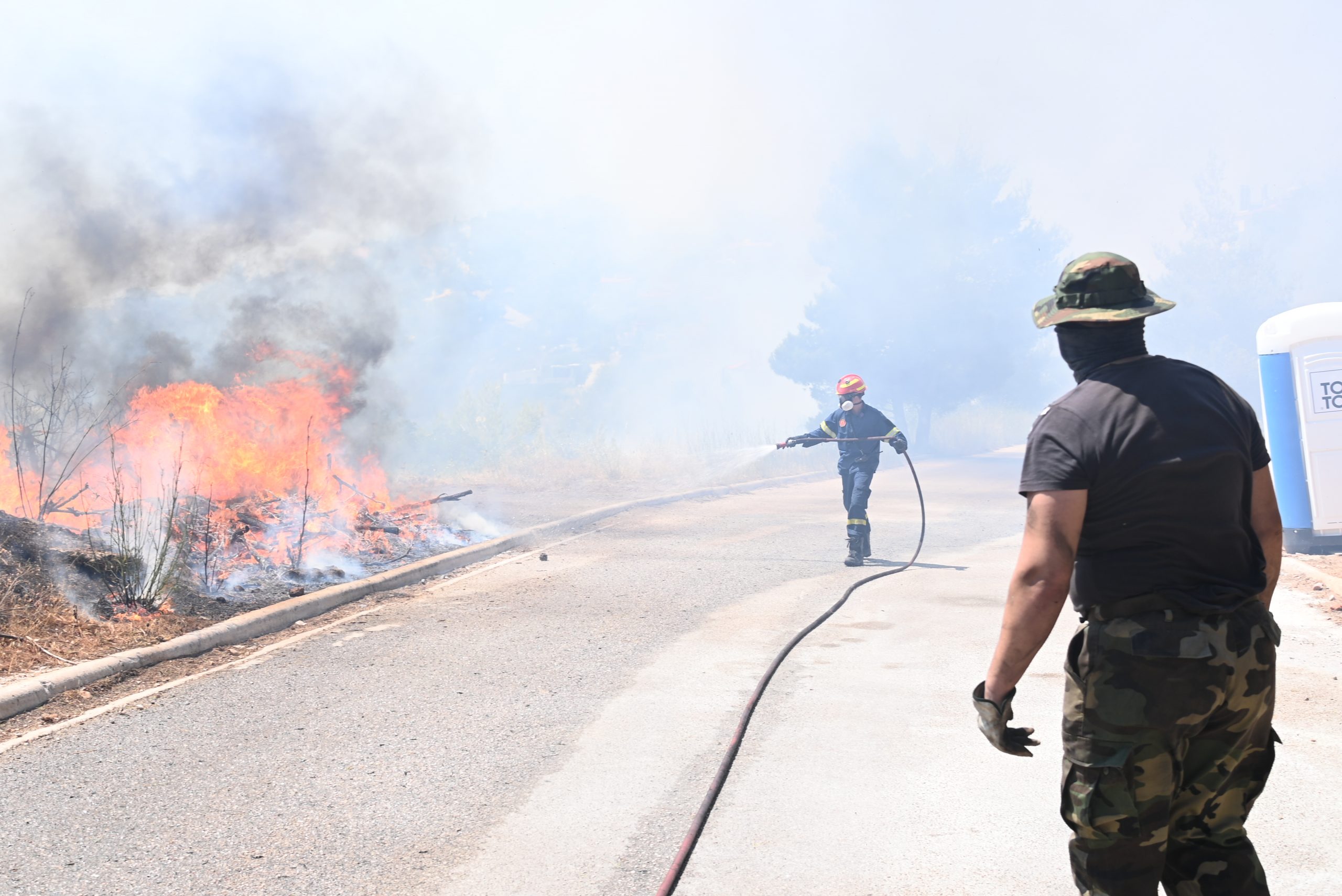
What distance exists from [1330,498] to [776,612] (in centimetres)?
604

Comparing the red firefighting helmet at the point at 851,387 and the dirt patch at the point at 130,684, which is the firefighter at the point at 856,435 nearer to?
the red firefighting helmet at the point at 851,387

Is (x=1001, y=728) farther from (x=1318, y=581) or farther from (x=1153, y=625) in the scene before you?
(x=1318, y=581)

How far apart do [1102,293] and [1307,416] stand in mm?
9097

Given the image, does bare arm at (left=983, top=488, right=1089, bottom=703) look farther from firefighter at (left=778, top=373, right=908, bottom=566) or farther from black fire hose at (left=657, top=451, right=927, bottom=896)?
firefighter at (left=778, top=373, right=908, bottom=566)

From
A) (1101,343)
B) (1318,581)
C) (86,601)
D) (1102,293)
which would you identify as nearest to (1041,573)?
(1101,343)

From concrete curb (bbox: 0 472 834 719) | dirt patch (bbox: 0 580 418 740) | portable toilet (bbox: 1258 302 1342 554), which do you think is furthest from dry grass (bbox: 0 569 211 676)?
portable toilet (bbox: 1258 302 1342 554)

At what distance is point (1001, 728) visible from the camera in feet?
8.61

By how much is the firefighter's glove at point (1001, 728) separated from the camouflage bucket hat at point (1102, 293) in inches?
36.4

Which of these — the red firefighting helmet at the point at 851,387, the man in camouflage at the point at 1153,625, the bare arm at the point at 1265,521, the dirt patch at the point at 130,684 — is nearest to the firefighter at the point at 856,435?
the red firefighting helmet at the point at 851,387

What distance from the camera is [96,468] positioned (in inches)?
431

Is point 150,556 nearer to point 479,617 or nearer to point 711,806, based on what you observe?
point 479,617

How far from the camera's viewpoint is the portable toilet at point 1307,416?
33.4 ft

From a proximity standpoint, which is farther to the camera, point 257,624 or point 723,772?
point 257,624

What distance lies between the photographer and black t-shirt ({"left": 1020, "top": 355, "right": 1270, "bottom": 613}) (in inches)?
95.5
